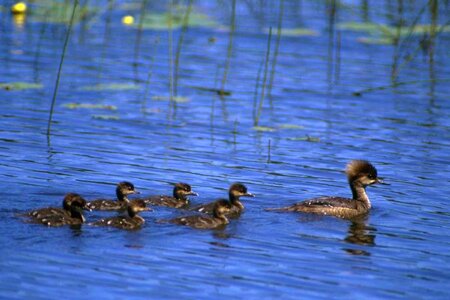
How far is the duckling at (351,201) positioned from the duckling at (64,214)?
1.89 metres

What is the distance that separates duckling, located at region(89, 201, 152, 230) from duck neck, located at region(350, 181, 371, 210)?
237cm

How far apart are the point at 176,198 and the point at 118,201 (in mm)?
612

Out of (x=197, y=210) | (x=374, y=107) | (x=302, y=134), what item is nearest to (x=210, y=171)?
(x=197, y=210)

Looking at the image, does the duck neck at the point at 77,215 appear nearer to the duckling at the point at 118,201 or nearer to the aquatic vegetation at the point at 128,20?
the duckling at the point at 118,201

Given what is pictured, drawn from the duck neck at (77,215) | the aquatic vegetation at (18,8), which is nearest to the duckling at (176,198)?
the duck neck at (77,215)

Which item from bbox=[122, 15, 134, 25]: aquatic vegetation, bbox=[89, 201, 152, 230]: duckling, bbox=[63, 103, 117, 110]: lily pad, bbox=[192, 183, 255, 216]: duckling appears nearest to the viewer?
bbox=[89, 201, 152, 230]: duckling

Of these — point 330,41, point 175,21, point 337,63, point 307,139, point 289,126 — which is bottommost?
point 307,139

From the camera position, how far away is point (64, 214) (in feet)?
33.2

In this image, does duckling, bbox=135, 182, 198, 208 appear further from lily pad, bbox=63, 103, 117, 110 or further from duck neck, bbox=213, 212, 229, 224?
lily pad, bbox=63, 103, 117, 110

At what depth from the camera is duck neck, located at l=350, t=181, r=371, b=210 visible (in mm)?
11617

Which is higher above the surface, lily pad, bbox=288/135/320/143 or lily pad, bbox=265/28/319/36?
lily pad, bbox=265/28/319/36

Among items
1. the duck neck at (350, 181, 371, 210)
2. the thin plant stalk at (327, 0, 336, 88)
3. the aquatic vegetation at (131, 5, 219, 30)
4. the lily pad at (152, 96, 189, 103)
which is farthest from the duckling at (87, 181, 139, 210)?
the aquatic vegetation at (131, 5, 219, 30)

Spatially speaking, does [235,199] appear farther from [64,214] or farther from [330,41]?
[330,41]

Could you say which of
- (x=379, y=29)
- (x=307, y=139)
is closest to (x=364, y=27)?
(x=379, y=29)
